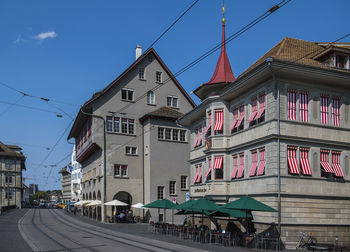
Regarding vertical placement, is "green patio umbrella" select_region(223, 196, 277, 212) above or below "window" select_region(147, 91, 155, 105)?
below

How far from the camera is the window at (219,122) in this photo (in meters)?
29.5

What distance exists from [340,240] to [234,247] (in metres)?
5.95

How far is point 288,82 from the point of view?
78.8ft

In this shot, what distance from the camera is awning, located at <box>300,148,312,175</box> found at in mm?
23923

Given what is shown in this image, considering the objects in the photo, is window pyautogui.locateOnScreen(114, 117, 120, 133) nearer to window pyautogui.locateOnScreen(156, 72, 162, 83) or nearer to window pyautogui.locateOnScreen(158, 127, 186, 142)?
window pyautogui.locateOnScreen(158, 127, 186, 142)

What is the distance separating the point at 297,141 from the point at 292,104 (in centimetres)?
211

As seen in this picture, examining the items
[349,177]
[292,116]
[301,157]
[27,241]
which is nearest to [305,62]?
[292,116]

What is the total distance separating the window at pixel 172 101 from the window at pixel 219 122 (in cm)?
2317

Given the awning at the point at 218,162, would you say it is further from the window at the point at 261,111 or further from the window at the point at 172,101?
the window at the point at 172,101

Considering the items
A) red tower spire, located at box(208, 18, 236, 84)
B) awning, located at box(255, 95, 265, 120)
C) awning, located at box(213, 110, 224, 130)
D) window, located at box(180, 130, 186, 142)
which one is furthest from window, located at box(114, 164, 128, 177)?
awning, located at box(255, 95, 265, 120)

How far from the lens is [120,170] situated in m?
47.9

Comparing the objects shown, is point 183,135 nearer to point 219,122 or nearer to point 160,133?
point 160,133

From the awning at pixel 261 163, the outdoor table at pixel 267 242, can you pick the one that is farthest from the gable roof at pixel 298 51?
the outdoor table at pixel 267 242

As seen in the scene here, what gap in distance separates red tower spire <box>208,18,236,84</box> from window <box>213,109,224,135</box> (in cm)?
241
